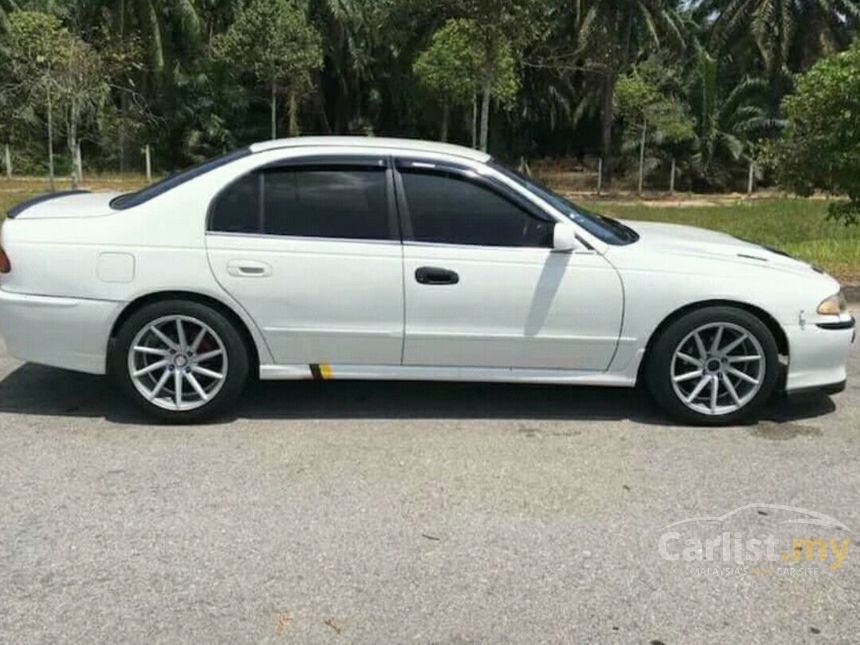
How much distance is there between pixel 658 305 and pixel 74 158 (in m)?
23.2

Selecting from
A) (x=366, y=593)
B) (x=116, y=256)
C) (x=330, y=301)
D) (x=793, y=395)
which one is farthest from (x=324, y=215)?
(x=793, y=395)

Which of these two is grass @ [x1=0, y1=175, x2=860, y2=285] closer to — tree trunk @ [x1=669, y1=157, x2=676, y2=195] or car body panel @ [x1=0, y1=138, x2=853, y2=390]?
tree trunk @ [x1=669, y1=157, x2=676, y2=195]

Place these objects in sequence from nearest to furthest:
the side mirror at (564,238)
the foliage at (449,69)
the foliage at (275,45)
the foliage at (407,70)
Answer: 1. the side mirror at (564,238)
2. the foliage at (449,69)
3. the foliage at (275,45)
4. the foliage at (407,70)

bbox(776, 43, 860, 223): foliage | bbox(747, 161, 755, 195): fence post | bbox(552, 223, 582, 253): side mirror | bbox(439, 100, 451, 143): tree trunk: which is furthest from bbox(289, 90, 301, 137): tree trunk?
bbox(552, 223, 582, 253): side mirror

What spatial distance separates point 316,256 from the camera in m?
4.84

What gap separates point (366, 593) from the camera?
3.26m

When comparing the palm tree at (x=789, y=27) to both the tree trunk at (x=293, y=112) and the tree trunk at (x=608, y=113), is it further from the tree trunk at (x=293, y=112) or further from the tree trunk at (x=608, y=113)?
the tree trunk at (x=293, y=112)

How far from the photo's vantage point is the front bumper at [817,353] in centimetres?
497

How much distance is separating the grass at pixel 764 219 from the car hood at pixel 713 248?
412cm

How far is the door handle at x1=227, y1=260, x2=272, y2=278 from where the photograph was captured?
4824 mm

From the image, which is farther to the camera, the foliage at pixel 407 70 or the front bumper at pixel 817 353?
the foliage at pixel 407 70

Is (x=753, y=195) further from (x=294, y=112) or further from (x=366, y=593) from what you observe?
(x=366, y=593)

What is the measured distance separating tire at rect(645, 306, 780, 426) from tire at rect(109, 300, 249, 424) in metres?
2.35

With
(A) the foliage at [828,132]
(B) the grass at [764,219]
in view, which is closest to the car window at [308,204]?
(B) the grass at [764,219]
